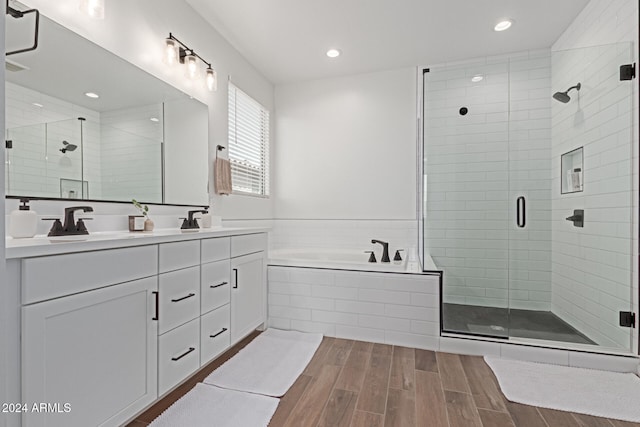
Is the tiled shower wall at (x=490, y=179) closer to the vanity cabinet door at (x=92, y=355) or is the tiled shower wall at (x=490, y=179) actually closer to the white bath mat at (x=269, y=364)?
the white bath mat at (x=269, y=364)

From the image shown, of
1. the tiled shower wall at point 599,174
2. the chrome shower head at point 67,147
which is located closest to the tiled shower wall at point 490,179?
the tiled shower wall at point 599,174

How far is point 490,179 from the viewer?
8.86ft

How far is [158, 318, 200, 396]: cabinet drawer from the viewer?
62.2 inches

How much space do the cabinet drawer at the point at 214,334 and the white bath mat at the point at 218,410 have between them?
0.65ft

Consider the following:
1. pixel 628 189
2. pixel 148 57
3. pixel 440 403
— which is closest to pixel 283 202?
pixel 148 57

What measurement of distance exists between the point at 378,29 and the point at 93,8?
6.85 ft

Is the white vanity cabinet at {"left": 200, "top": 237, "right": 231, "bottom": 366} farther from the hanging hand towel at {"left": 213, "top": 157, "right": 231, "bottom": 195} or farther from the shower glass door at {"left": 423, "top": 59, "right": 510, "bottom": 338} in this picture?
the shower glass door at {"left": 423, "top": 59, "right": 510, "bottom": 338}

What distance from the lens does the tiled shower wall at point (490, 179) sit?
2635 millimetres

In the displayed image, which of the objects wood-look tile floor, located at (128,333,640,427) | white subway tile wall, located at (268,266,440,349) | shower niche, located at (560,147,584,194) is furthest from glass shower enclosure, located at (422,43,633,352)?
wood-look tile floor, located at (128,333,640,427)

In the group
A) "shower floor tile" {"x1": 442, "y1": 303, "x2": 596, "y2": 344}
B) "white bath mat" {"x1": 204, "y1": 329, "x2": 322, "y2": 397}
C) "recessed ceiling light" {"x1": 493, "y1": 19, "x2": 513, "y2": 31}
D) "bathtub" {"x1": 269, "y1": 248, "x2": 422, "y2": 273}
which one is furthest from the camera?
"recessed ceiling light" {"x1": 493, "y1": 19, "x2": 513, "y2": 31}

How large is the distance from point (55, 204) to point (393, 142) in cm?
301

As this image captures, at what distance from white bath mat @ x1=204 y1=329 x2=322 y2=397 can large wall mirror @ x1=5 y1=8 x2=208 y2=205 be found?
1217mm

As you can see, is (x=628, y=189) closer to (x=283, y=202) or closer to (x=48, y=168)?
(x=283, y=202)

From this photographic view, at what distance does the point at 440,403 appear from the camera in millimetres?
1682
